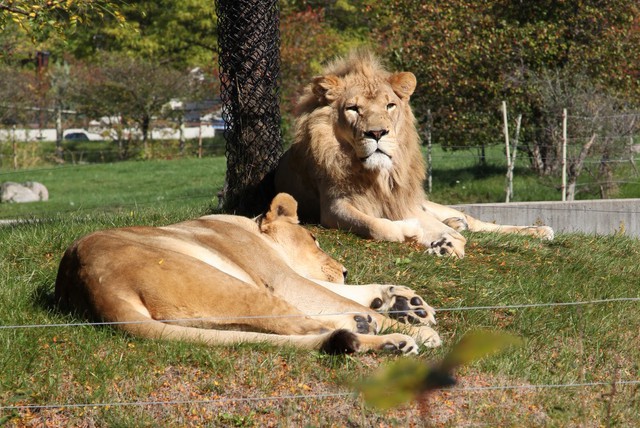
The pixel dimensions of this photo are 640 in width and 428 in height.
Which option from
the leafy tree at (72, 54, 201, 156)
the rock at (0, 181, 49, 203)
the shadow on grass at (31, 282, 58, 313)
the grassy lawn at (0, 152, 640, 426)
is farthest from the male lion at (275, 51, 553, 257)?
the leafy tree at (72, 54, 201, 156)

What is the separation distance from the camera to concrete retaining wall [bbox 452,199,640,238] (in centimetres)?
1245

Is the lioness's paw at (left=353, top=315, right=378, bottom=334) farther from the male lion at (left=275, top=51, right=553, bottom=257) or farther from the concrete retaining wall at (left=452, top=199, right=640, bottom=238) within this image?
the concrete retaining wall at (left=452, top=199, right=640, bottom=238)

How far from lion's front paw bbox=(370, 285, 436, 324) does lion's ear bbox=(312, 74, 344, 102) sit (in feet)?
8.98

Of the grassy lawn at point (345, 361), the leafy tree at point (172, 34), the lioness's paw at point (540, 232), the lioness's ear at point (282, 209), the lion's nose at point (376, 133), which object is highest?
the leafy tree at point (172, 34)

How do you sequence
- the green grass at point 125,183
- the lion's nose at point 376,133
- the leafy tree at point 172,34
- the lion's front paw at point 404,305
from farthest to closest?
1. the leafy tree at point 172,34
2. the green grass at point 125,183
3. the lion's nose at point 376,133
4. the lion's front paw at point 404,305

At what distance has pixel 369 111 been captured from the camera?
8.14 meters

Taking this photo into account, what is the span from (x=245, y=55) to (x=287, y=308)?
14.4 ft

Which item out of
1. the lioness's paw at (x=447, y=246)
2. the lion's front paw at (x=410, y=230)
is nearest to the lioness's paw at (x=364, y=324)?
the lioness's paw at (x=447, y=246)

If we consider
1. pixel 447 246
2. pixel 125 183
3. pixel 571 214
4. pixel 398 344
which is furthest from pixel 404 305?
pixel 125 183

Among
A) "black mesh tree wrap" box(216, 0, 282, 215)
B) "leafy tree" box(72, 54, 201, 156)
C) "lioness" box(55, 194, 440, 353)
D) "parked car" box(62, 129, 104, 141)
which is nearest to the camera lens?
"lioness" box(55, 194, 440, 353)

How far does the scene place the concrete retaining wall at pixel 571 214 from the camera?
40.9ft

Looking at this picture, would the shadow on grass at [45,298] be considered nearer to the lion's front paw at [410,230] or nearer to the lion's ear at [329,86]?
the lion's front paw at [410,230]

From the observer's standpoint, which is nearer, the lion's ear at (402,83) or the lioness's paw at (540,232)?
the lion's ear at (402,83)

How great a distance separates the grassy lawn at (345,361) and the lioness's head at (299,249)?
1.98 ft
